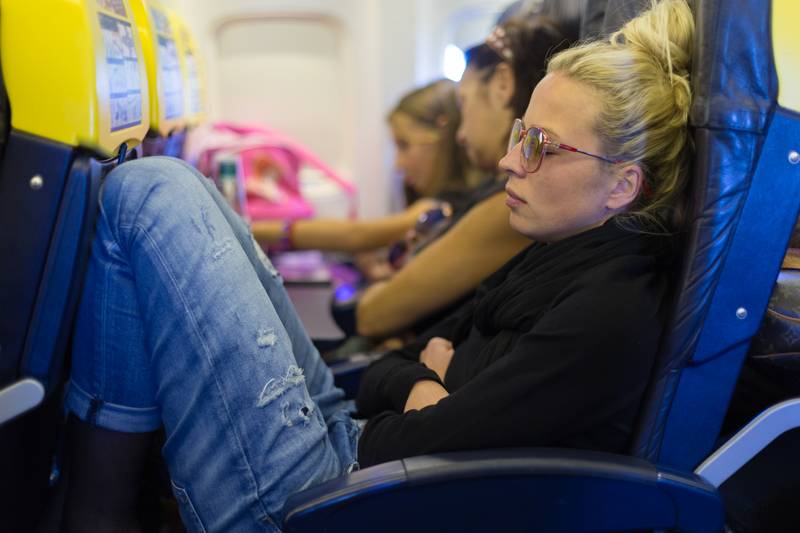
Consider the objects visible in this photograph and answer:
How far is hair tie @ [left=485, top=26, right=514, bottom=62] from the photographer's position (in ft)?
5.40

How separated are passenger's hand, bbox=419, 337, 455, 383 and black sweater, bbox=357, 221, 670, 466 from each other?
187mm

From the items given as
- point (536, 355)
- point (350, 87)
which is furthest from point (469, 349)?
point (350, 87)

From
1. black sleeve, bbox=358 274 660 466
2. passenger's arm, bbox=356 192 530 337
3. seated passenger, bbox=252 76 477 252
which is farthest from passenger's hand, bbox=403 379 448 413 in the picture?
seated passenger, bbox=252 76 477 252

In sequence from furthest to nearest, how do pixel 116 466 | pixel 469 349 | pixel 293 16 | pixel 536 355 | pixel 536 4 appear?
pixel 293 16 → pixel 536 4 → pixel 469 349 → pixel 116 466 → pixel 536 355

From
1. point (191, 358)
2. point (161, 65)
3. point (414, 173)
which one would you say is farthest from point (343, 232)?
point (191, 358)

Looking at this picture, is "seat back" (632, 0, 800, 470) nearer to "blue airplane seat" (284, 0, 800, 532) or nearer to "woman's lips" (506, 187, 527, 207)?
"blue airplane seat" (284, 0, 800, 532)

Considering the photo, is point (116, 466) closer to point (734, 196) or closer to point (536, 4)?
point (734, 196)

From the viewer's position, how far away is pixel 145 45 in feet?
4.06

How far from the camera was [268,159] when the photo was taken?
339 cm

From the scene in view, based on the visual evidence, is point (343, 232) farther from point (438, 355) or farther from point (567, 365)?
point (567, 365)

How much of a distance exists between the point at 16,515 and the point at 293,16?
2901 mm

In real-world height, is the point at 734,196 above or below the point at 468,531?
above

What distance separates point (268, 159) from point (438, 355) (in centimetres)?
227

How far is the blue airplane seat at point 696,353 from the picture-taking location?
931 mm
